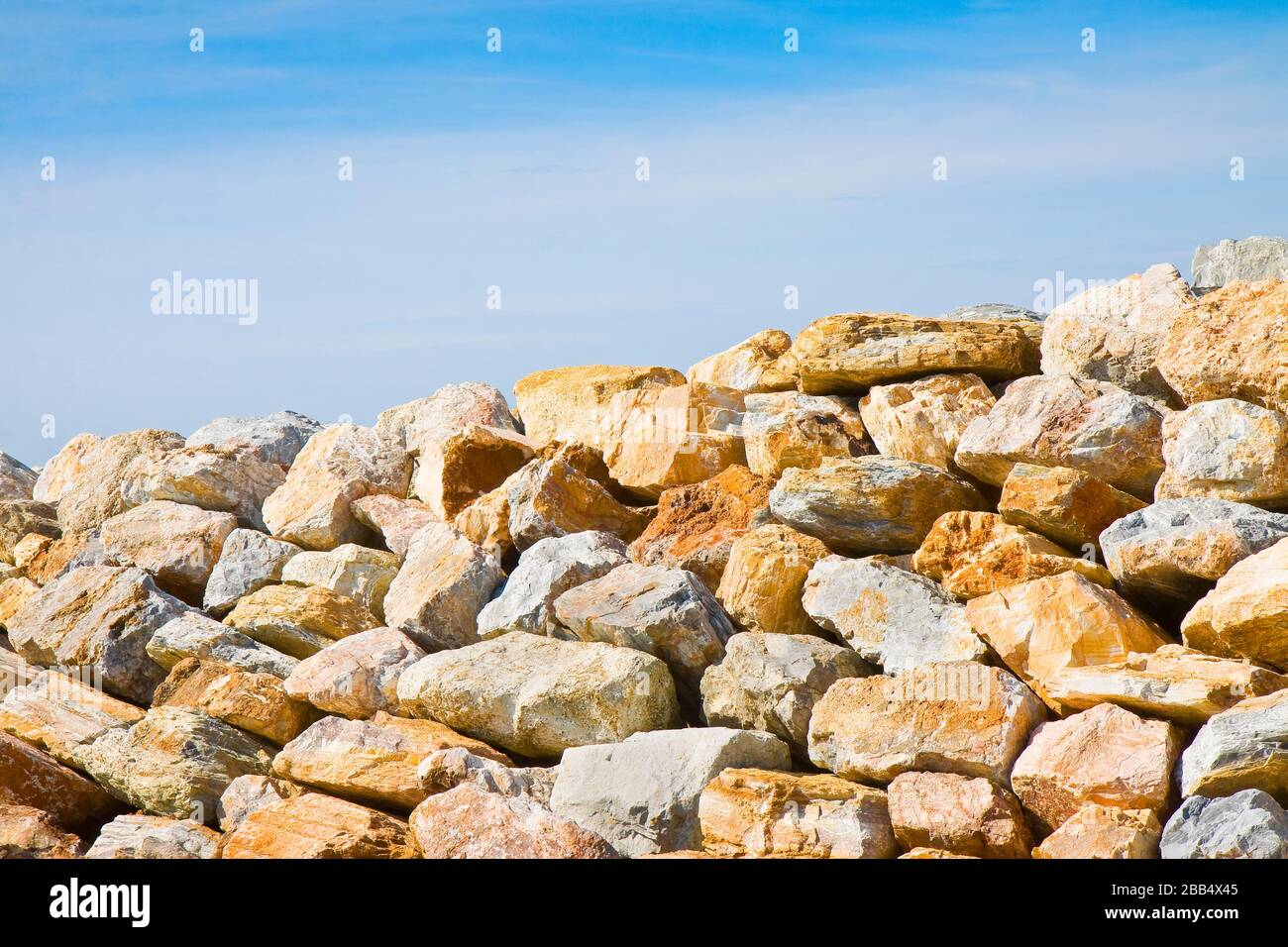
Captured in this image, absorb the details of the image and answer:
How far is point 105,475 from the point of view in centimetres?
1323

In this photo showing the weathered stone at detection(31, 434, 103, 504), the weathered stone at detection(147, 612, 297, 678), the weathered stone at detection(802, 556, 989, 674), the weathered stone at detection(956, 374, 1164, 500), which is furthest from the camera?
the weathered stone at detection(31, 434, 103, 504)

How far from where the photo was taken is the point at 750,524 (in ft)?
31.0

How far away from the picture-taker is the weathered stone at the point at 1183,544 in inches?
290

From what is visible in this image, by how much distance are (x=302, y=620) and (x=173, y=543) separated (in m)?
2.32

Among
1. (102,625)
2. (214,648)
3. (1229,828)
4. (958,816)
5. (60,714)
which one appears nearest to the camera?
(1229,828)

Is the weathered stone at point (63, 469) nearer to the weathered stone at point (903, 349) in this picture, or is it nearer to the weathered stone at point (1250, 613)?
the weathered stone at point (903, 349)

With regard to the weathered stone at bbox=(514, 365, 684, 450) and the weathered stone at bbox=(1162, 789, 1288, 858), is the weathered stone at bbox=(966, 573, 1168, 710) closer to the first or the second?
the weathered stone at bbox=(1162, 789, 1288, 858)

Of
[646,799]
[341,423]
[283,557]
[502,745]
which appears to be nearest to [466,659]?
[502,745]

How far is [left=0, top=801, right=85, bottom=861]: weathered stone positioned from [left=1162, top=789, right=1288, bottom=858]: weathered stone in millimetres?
6866

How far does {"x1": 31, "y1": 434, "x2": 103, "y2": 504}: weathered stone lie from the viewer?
1380 centimetres

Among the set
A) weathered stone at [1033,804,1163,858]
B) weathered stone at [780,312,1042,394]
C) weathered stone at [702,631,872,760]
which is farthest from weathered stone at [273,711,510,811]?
weathered stone at [780,312,1042,394]

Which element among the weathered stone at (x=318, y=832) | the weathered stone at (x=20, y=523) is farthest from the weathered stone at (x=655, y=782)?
the weathered stone at (x=20, y=523)

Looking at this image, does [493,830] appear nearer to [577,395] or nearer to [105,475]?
[577,395]

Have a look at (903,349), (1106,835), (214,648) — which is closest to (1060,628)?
(1106,835)
